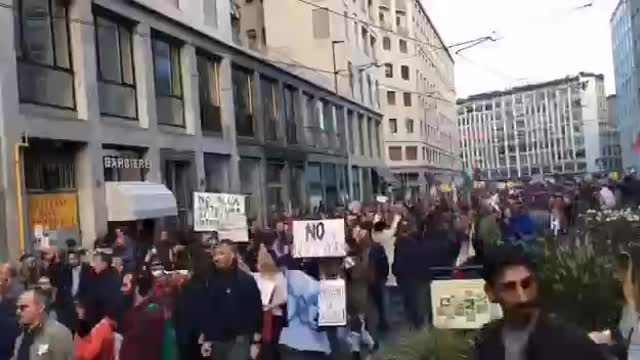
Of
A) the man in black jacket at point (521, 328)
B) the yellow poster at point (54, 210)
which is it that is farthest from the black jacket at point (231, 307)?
the yellow poster at point (54, 210)

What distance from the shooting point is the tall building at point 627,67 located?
63.9 m

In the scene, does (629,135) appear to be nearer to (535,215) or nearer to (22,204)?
(535,215)

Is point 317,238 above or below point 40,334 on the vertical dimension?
above

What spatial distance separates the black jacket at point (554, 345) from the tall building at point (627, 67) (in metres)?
58.7

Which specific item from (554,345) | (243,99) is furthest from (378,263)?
(243,99)

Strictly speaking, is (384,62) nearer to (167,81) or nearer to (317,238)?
(167,81)

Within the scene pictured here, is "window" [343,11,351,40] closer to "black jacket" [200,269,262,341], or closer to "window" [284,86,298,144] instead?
"window" [284,86,298,144]

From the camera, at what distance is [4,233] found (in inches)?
642

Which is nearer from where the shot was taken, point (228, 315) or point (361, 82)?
point (228, 315)

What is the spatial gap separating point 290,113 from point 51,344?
31710 mm

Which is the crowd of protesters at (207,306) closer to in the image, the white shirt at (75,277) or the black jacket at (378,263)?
the white shirt at (75,277)

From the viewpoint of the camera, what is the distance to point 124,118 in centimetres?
2178

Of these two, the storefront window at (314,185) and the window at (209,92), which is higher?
the window at (209,92)

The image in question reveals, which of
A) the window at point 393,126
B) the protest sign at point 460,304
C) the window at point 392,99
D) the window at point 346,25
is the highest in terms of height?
the window at point 346,25
